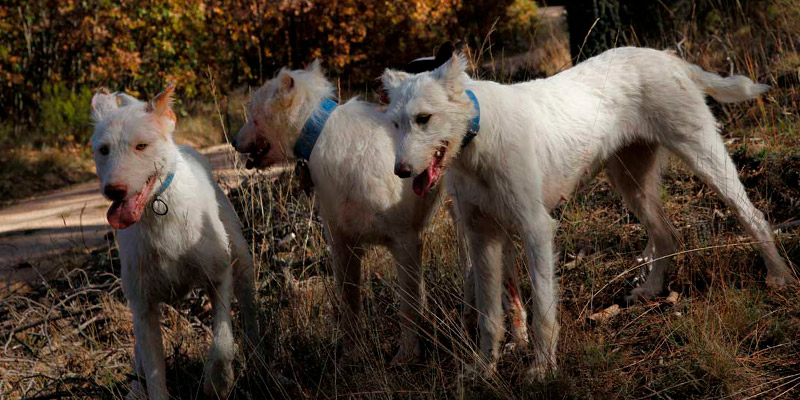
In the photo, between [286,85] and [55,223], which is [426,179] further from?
[55,223]

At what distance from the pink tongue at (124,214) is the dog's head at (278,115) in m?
0.98

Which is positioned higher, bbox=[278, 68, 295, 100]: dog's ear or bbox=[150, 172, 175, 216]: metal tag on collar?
bbox=[278, 68, 295, 100]: dog's ear

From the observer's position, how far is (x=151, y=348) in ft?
14.1

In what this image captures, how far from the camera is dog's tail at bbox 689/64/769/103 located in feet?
15.8

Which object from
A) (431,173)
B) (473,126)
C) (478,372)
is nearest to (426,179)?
(431,173)

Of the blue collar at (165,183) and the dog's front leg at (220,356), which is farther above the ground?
the blue collar at (165,183)

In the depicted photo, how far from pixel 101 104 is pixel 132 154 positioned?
575 mm

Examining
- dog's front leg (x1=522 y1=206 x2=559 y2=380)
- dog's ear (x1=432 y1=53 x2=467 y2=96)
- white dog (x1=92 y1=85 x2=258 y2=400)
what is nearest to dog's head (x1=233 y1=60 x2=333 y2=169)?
white dog (x1=92 y1=85 x2=258 y2=400)

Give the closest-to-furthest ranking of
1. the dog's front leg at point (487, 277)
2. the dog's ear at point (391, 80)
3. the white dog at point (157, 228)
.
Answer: the white dog at point (157, 228), the dog's ear at point (391, 80), the dog's front leg at point (487, 277)

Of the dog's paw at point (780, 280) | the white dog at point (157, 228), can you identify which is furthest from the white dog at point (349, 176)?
the dog's paw at point (780, 280)

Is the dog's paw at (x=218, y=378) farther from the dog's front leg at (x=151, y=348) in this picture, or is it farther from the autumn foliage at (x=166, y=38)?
the autumn foliage at (x=166, y=38)

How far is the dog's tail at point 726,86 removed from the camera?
480 cm

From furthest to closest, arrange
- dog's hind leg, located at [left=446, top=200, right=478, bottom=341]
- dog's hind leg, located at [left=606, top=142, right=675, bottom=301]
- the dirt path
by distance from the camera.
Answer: the dirt path < dog's hind leg, located at [left=606, top=142, right=675, bottom=301] < dog's hind leg, located at [left=446, top=200, right=478, bottom=341]

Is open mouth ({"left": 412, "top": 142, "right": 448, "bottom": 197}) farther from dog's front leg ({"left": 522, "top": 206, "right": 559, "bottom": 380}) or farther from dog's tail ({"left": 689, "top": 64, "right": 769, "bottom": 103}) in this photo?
dog's tail ({"left": 689, "top": 64, "right": 769, "bottom": 103})
